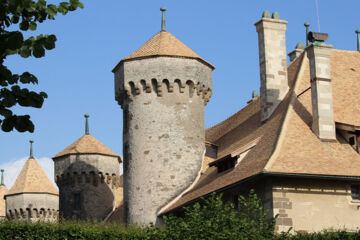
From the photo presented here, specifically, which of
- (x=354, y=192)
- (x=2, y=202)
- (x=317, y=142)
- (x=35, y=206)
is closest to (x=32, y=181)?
(x=35, y=206)

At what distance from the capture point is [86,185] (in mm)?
43531

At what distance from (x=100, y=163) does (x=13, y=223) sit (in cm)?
1969

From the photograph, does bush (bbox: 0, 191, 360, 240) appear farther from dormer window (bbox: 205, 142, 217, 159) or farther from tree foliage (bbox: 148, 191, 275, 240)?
dormer window (bbox: 205, 142, 217, 159)

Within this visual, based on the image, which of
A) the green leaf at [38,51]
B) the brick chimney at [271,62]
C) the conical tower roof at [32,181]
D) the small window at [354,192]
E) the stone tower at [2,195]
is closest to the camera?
the green leaf at [38,51]

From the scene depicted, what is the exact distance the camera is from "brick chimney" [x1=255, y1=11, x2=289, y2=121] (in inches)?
1208

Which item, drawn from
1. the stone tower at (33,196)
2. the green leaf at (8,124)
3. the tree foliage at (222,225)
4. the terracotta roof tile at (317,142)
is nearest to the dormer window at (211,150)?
the terracotta roof tile at (317,142)

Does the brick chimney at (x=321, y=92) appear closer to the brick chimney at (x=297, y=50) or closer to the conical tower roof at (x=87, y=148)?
the brick chimney at (x=297, y=50)

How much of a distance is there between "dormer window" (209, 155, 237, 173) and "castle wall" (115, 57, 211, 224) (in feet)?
11.2

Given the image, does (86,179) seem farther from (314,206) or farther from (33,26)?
(33,26)

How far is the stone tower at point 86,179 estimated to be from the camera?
4331cm

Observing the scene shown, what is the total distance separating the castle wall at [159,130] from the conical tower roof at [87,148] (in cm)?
975

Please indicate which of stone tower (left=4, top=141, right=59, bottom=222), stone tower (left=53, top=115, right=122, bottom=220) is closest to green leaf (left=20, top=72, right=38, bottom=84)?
stone tower (left=53, top=115, right=122, bottom=220)

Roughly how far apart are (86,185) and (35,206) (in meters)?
13.1

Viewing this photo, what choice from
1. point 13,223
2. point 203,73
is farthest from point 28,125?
point 203,73
